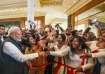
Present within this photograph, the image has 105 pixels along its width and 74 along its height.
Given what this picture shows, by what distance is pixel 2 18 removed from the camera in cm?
2184

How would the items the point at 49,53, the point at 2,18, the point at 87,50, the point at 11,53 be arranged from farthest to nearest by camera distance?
the point at 2,18 → the point at 49,53 → the point at 87,50 → the point at 11,53

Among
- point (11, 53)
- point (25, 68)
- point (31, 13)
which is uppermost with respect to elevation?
point (31, 13)

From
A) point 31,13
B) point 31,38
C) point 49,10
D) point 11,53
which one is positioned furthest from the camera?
point 49,10

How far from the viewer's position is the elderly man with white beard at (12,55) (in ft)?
12.9

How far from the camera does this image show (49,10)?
19.5 m

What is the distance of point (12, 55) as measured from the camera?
394 cm

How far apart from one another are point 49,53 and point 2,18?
681 inches

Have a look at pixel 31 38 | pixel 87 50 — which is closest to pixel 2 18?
pixel 31 38

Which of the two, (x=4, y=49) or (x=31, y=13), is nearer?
(x=4, y=49)

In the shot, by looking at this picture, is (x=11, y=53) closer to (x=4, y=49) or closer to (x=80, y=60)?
(x=4, y=49)

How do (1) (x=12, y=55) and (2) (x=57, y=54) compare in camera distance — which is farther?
(2) (x=57, y=54)

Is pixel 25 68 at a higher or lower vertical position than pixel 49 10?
lower

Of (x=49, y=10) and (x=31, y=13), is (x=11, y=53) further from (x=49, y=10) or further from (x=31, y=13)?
(x=49, y=10)

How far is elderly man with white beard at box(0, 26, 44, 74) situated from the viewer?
3.92m
